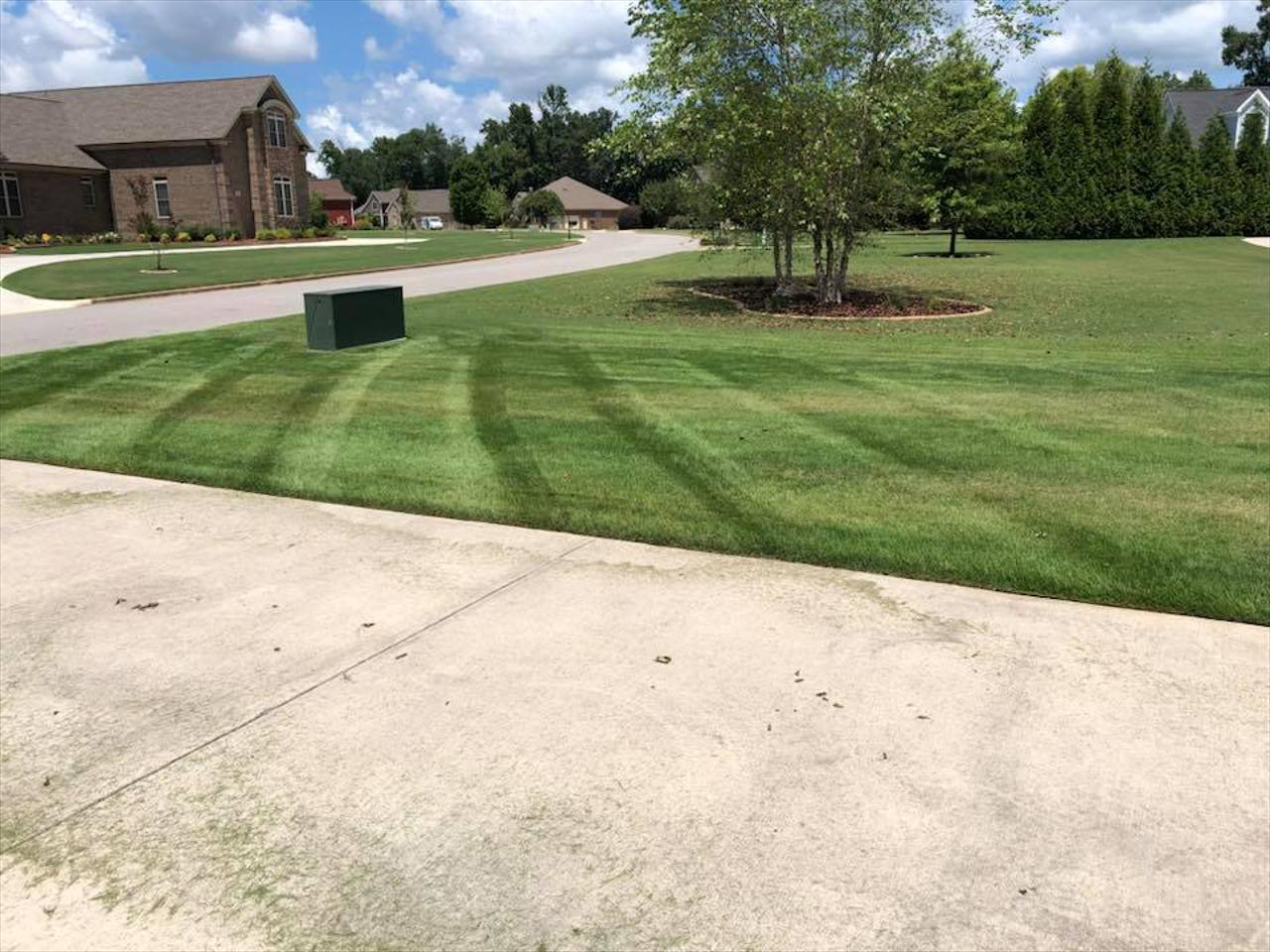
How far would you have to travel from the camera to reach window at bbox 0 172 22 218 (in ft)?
150

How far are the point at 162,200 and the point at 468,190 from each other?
46.5 meters

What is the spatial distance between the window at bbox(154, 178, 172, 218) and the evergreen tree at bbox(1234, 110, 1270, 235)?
175ft

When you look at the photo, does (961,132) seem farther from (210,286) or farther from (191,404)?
(210,286)

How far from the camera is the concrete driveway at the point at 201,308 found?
15.8 m

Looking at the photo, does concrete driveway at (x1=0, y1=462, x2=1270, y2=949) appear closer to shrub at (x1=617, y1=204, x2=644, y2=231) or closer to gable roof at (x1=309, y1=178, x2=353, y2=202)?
shrub at (x1=617, y1=204, x2=644, y2=231)

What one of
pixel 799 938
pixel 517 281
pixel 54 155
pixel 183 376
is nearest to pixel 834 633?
pixel 799 938

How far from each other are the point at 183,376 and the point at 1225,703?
1075 centimetres

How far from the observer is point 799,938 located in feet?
8.14

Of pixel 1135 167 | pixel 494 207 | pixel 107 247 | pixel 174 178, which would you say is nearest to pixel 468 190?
pixel 494 207

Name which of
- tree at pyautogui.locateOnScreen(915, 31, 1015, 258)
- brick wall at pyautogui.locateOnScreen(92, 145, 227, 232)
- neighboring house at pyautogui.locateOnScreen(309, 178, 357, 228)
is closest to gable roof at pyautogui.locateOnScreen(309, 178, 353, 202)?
neighboring house at pyautogui.locateOnScreen(309, 178, 357, 228)

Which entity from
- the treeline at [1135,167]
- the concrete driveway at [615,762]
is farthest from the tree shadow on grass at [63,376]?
the treeline at [1135,167]

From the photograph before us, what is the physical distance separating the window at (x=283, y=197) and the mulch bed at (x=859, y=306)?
4016 centimetres

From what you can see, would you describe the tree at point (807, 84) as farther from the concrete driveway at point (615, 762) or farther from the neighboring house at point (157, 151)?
the neighboring house at point (157, 151)

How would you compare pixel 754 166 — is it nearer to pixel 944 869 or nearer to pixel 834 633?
pixel 834 633
